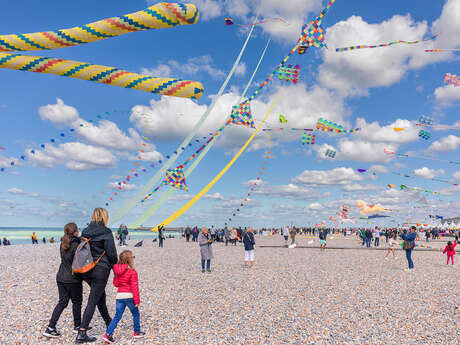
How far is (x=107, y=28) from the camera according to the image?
195cm

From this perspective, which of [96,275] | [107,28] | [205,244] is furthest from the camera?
[205,244]

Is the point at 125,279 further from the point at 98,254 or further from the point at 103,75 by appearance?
the point at 103,75

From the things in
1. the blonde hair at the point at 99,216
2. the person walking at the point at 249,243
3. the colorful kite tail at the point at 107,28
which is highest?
the colorful kite tail at the point at 107,28

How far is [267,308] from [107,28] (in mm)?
7411

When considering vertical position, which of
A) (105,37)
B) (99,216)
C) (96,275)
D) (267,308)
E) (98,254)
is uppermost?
(105,37)

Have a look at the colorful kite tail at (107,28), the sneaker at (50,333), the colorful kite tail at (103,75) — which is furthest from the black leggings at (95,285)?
the colorful kite tail at (107,28)

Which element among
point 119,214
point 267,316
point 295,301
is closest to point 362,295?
point 295,301

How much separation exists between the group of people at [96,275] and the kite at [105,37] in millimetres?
3504

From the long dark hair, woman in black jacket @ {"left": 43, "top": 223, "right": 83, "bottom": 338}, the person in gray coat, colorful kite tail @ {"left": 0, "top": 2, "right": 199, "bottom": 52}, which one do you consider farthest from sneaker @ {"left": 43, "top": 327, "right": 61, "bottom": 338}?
the person in gray coat

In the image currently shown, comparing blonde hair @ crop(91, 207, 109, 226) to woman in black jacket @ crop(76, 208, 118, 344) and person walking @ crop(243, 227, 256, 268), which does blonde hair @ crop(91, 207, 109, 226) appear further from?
person walking @ crop(243, 227, 256, 268)

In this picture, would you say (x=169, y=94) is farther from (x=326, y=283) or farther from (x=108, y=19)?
(x=326, y=283)

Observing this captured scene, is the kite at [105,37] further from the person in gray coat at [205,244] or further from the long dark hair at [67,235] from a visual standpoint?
the person in gray coat at [205,244]

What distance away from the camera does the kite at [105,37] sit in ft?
6.23

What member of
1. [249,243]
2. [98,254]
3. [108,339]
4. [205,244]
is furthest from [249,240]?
[98,254]
